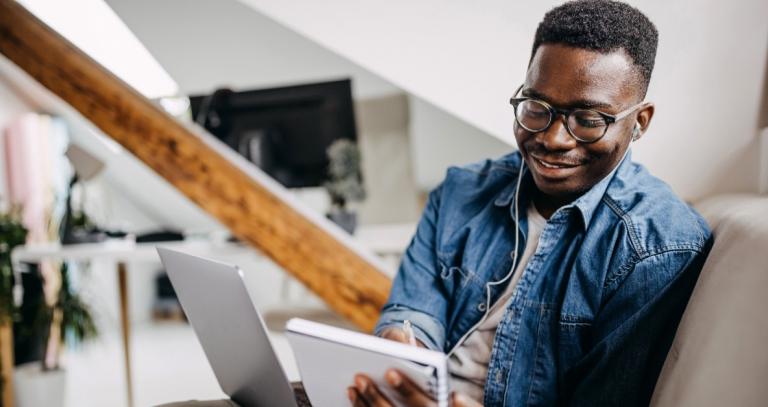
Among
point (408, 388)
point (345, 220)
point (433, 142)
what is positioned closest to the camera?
point (408, 388)

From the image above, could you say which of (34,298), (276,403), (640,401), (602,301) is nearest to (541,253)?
(602,301)

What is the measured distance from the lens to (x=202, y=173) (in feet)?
5.26

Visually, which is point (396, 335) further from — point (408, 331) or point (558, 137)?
point (558, 137)

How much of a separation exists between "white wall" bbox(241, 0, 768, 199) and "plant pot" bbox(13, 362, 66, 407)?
1.73 meters

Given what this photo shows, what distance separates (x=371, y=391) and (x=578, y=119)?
0.49m

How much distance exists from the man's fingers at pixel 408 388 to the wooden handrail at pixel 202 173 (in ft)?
2.71

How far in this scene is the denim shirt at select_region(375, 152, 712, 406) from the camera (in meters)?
0.80

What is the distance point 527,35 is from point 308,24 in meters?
0.60

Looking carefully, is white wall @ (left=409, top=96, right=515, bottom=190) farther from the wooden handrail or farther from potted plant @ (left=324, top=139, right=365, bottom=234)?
the wooden handrail

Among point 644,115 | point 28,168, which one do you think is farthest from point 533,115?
point 28,168

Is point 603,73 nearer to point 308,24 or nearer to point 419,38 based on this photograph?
point 419,38

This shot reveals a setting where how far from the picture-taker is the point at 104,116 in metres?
1.65

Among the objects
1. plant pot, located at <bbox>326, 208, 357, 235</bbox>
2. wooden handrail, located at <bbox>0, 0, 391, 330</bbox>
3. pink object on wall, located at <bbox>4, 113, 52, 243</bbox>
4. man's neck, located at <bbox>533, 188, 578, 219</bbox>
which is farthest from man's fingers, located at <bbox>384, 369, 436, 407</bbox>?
pink object on wall, located at <bbox>4, 113, 52, 243</bbox>

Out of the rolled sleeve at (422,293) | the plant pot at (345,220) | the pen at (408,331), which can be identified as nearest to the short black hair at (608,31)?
the rolled sleeve at (422,293)
